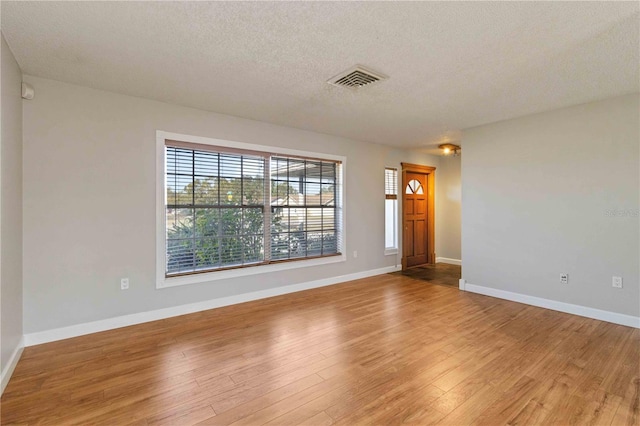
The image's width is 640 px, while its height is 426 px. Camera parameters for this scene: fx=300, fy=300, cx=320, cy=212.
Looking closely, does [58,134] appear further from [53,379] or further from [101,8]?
[53,379]

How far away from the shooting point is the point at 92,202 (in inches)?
122

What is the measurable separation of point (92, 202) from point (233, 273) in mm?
1757

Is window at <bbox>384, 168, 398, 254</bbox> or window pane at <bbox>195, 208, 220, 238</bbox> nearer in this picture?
window pane at <bbox>195, 208, 220, 238</bbox>

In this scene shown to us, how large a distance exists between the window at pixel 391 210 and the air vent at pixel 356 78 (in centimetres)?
325

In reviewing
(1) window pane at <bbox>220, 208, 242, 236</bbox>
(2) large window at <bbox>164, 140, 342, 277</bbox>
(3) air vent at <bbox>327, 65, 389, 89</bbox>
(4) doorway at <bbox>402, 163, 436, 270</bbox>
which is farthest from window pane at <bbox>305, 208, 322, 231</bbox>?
(3) air vent at <bbox>327, 65, 389, 89</bbox>

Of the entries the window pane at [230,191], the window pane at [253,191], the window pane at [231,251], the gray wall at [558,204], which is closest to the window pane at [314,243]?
the window pane at [253,191]

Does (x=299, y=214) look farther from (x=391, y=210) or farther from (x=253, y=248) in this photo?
(x=391, y=210)

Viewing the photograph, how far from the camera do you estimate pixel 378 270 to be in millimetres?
5805

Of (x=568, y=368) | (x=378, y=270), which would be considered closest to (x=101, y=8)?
(x=568, y=368)

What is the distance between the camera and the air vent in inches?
107

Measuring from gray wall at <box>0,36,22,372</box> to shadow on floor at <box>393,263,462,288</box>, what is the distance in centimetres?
523

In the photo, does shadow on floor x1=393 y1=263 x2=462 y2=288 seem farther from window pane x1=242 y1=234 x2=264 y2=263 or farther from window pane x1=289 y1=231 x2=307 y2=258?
window pane x1=242 y1=234 x2=264 y2=263

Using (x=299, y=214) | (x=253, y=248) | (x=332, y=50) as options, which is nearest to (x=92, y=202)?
(x=253, y=248)

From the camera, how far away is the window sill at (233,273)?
139 inches
